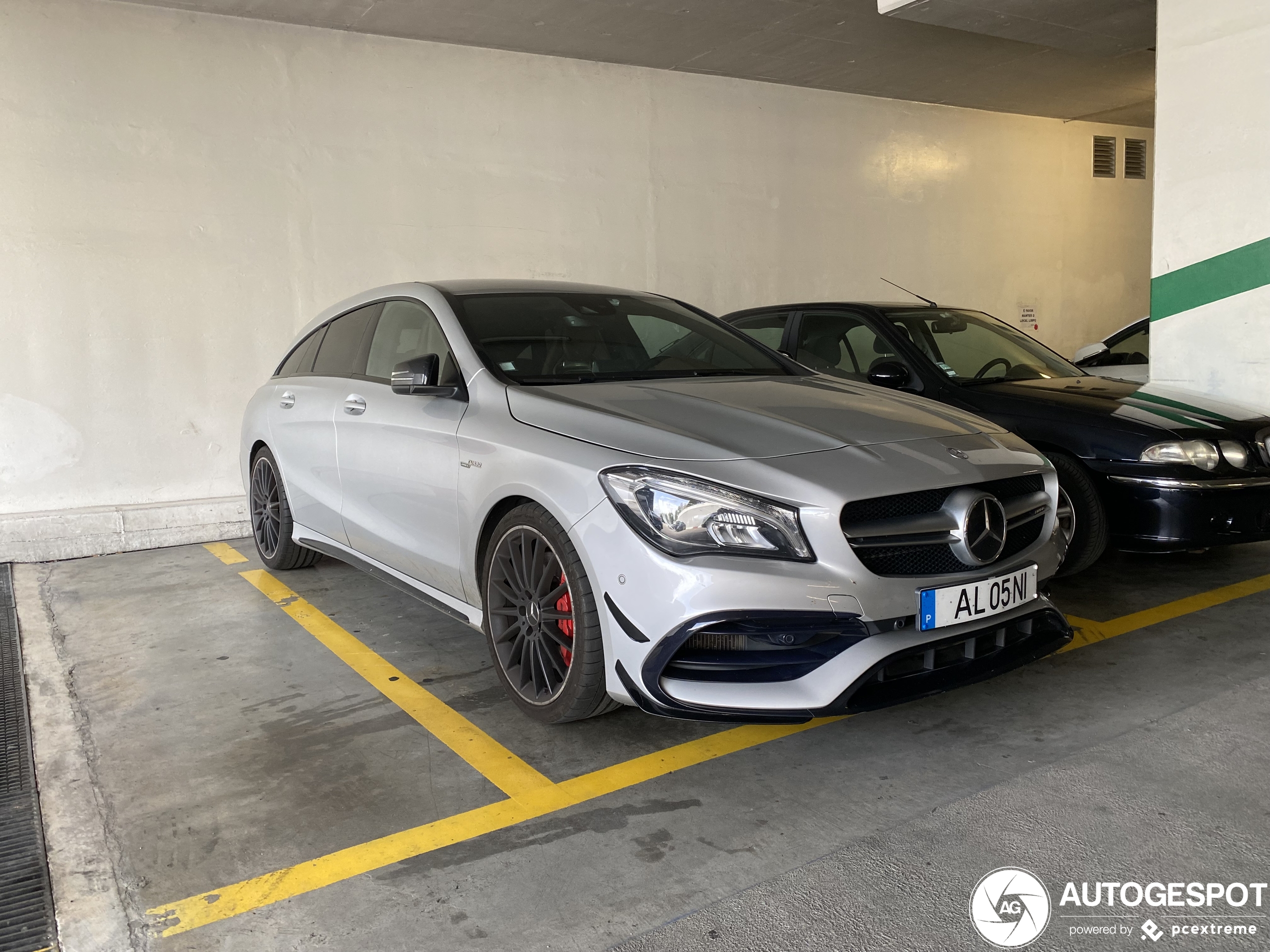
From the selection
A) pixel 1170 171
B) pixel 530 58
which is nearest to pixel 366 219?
pixel 530 58

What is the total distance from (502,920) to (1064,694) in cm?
207

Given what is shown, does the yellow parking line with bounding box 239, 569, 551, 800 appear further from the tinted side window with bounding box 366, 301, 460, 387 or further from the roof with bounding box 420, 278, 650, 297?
the roof with bounding box 420, 278, 650, 297

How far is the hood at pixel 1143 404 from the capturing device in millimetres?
4359

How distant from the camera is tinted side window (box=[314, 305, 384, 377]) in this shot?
13.8 ft

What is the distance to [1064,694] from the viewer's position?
318 centimetres

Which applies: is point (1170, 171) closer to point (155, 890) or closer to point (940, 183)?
point (940, 183)

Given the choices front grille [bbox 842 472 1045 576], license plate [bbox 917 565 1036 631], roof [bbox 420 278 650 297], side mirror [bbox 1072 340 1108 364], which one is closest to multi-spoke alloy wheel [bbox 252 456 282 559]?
roof [bbox 420 278 650 297]

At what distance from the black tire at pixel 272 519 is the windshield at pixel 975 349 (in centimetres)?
337

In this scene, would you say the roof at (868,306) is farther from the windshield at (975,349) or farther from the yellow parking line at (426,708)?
the yellow parking line at (426,708)

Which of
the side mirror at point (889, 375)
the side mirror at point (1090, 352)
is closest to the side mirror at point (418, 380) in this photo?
the side mirror at point (889, 375)

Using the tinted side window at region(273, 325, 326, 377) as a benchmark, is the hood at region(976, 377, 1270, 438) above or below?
below

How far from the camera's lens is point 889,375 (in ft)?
15.5

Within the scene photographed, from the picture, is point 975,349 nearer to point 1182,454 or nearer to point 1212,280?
point 1182,454

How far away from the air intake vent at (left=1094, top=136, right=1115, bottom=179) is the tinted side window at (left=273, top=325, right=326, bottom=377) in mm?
9672
